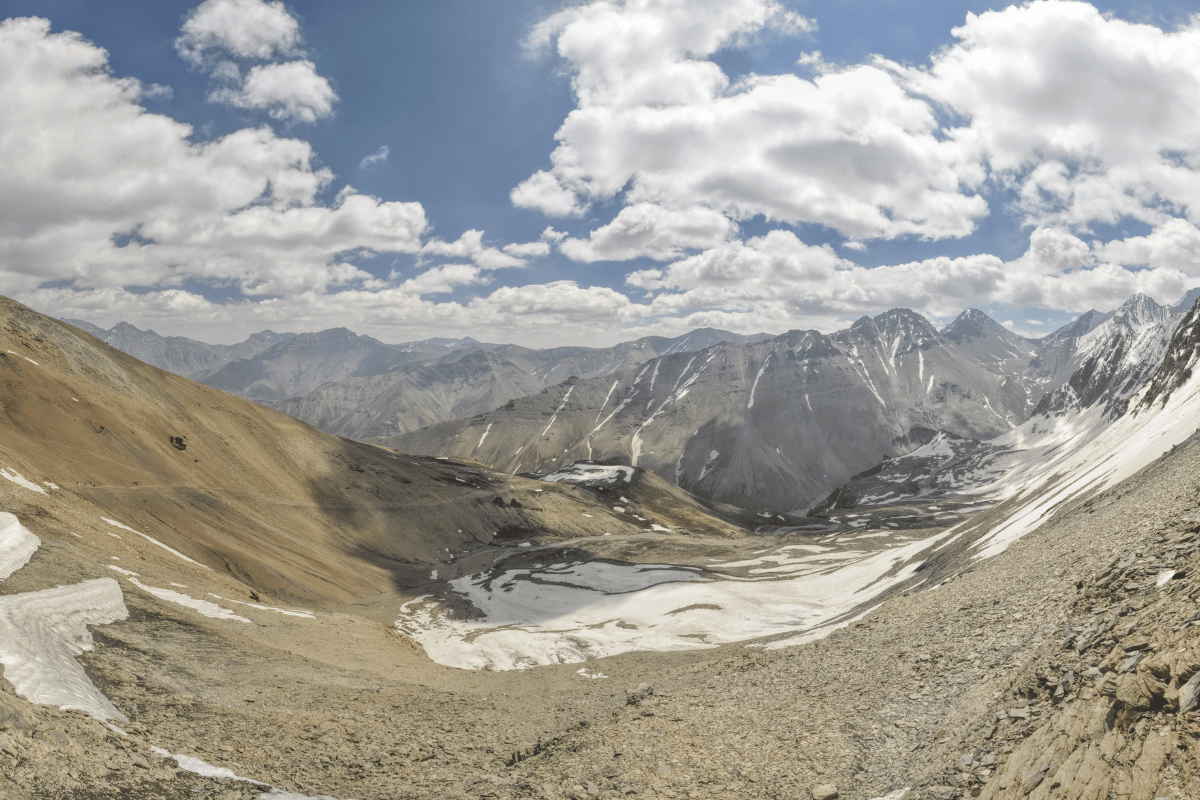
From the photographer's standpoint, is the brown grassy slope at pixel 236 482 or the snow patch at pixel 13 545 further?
the brown grassy slope at pixel 236 482

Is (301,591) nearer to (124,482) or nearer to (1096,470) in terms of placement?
(124,482)

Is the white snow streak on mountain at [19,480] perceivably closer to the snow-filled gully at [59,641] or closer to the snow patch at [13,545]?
the snow patch at [13,545]

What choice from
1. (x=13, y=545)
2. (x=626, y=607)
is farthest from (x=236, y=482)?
(x=13, y=545)

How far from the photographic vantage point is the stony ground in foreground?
10883 mm

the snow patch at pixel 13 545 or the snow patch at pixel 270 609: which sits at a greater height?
the snow patch at pixel 13 545

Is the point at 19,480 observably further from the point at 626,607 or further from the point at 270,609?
the point at 626,607

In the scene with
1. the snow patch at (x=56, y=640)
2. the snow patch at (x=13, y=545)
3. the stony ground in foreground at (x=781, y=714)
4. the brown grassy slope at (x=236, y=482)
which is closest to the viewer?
the stony ground in foreground at (x=781, y=714)

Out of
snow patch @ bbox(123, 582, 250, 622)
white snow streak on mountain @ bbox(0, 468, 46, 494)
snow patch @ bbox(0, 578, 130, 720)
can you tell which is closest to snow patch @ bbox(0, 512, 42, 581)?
snow patch @ bbox(0, 578, 130, 720)

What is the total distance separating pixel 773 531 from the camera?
180375 millimetres

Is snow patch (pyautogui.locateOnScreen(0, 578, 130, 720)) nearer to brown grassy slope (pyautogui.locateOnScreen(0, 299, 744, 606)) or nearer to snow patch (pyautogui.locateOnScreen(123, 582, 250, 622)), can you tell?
snow patch (pyautogui.locateOnScreen(123, 582, 250, 622))

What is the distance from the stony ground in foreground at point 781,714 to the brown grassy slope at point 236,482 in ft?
110

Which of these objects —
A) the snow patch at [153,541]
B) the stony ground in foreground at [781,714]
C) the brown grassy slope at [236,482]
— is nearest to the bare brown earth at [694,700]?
the stony ground in foreground at [781,714]

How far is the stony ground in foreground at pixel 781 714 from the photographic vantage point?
10.9 meters

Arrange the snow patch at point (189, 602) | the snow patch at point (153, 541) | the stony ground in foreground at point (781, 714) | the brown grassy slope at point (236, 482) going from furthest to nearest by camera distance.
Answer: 1. the brown grassy slope at point (236, 482)
2. the snow patch at point (153, 541)
3. the snow patch at point (189, 602)
4. the stony ground in foreground at point (781, 714)
